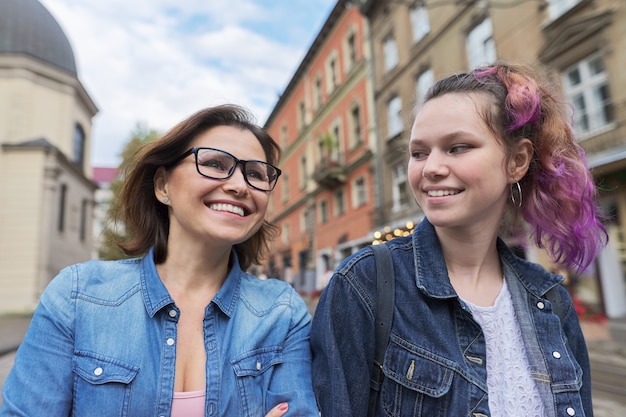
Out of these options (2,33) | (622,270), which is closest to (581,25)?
(622,270)

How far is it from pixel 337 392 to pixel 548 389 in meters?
0.67

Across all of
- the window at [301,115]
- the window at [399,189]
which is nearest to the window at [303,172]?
the window at [301,115]

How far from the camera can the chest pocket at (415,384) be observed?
125cm

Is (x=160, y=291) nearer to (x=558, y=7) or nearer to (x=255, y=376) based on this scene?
(x=255, y=376)

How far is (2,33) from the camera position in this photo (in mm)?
18797

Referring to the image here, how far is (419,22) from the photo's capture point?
15039mm

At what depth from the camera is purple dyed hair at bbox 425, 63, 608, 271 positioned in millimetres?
1420

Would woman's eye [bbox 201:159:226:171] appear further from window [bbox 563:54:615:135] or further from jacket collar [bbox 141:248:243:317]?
window [bbox 563:54:615:135]

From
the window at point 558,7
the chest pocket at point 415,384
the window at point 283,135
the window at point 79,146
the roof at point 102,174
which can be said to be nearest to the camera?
the chest pocket at point 415,384

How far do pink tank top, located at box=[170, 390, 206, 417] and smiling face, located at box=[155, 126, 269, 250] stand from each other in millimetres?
519

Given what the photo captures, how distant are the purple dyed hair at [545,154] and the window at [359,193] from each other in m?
16.1

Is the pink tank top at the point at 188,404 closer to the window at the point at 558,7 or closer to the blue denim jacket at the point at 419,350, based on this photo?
the blue denim jacket at the point at 419,350

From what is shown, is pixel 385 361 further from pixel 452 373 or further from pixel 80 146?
pixel 80 146

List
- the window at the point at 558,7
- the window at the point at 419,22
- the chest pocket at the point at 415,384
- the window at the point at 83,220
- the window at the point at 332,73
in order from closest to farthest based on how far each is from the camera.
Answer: the chest pocket at the point at 415,384 < the window at the point at 558,7 < the window at the point at 419,22 < the window at the point at 332,73 < the window at the point at 83,220
